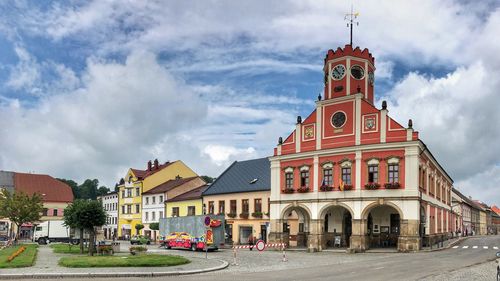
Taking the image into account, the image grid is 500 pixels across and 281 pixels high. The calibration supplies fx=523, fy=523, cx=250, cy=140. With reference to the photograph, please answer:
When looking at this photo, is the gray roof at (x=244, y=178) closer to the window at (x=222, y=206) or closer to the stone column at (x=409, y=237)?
the window at (x=222, y=206)

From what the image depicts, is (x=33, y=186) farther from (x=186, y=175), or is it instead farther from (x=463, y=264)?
(x=463, y=264)

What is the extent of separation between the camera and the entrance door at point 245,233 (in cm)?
5991

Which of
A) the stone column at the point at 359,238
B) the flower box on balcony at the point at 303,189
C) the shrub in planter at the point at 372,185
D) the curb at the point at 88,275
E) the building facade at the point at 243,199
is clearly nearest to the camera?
the curb at the point at 88,275

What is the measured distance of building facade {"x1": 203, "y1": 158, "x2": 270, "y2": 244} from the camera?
2296 inches

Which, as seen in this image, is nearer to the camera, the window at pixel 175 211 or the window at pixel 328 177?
the window at pixel 328 177

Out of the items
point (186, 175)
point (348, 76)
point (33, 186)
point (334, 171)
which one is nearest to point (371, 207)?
point (334, 171)

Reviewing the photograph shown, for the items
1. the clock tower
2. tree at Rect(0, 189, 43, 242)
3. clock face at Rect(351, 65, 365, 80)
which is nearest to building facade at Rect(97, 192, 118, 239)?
tree at Rect(0, 189, 43, 242)

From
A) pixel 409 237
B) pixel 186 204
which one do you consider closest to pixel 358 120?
pixel 409 237

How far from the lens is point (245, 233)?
2382 inches

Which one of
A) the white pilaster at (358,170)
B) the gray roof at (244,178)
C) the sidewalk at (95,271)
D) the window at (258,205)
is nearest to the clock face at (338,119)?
the white pilaster at (358,170)

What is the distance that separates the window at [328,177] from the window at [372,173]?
3841 mm

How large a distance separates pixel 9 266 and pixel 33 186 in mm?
78272

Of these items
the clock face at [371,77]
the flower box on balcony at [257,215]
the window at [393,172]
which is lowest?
the flower box on balcony at [257,215]

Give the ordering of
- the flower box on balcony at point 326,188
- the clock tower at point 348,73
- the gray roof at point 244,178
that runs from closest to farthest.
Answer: the flower box on balcony at point 326,188, the clock tower at point 348,73, the gray roof at point 244,178
